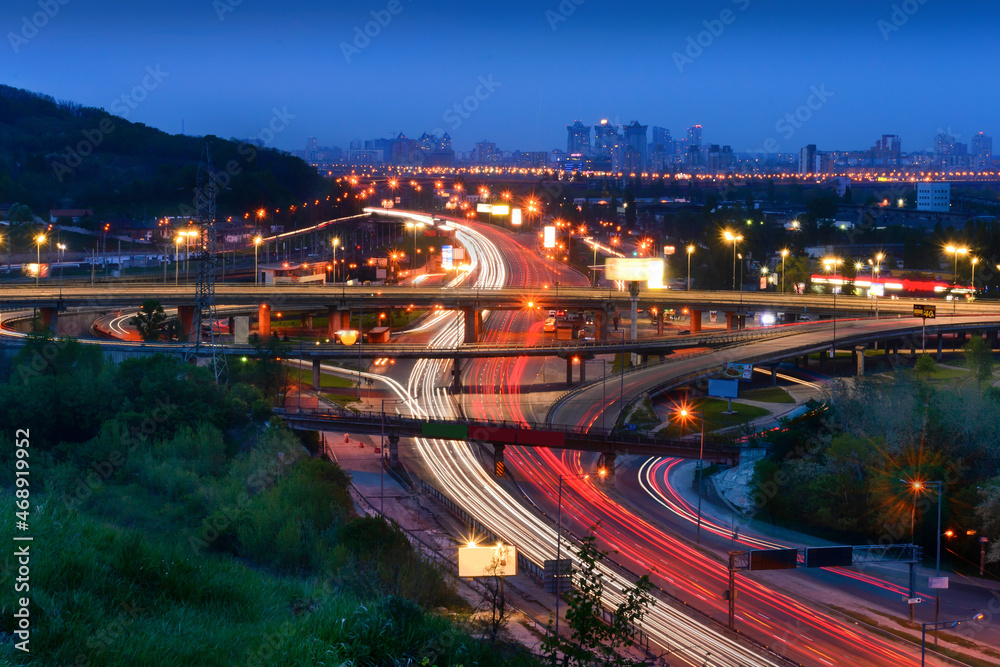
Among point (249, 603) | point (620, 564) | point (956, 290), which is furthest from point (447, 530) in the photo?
point (956, 290)

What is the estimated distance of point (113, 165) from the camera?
76938mm

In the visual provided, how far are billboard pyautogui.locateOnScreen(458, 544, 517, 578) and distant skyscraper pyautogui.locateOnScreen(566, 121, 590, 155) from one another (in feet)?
571

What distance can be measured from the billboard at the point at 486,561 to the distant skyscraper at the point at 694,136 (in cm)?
16263

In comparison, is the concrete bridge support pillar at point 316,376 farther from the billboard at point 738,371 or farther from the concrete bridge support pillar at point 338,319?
the billboard at point 738,371

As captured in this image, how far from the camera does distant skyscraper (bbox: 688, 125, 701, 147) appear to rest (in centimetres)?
17050

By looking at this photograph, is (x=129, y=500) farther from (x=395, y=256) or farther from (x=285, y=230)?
(x=285, y=230)

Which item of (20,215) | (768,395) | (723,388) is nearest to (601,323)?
(768,395)

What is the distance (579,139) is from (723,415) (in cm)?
16482

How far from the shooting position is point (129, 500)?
1386 cm

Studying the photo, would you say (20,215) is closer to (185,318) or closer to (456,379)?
(185,318)

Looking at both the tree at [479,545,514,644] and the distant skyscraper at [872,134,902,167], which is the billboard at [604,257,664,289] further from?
the distant skyscraper at [872,134,902,167]

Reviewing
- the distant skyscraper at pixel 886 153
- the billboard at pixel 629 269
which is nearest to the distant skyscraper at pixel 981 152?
the distant skyscraper at pixel 886 153

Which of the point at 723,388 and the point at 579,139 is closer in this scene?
the point at 723,388

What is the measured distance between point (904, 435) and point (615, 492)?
5.73 metres
